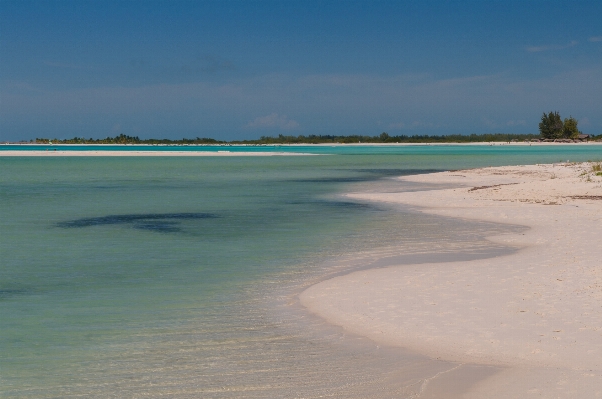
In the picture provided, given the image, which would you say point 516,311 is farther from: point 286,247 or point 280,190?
point 280,190

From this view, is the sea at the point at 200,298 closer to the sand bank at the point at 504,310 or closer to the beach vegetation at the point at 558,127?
the sand bank at the point at 504,310

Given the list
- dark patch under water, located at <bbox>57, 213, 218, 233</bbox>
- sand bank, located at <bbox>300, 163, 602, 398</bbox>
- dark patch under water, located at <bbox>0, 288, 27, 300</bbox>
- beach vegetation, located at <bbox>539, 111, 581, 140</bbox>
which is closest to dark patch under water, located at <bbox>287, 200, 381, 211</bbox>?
dark patch under water, located at <bbox>57, 213, 218, 233</bbox>

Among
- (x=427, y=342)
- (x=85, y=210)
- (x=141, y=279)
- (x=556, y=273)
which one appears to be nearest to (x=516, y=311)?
(x=427, y=342)

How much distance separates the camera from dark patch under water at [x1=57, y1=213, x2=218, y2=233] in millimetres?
21664

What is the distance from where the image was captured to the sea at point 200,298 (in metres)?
7.51

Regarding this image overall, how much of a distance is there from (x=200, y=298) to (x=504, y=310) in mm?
5168

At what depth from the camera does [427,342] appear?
862 cm

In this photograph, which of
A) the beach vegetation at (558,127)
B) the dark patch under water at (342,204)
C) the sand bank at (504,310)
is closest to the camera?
the sand bank at (504,310)

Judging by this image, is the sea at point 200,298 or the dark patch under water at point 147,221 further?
the dark patch under water at point 147,221

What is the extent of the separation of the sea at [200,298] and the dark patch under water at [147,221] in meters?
0.07

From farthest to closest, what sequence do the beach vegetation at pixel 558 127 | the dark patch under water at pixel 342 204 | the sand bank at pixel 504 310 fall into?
the beach vegetation at pixel 558 127 → the dark patch under water at pixel 342 204 → the sand bank at pixel 504 310

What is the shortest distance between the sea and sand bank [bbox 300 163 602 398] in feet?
1.93

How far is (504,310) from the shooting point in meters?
9.89

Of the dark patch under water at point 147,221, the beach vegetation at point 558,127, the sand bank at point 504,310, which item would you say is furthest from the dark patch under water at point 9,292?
the beach vegetation at point 558,127
